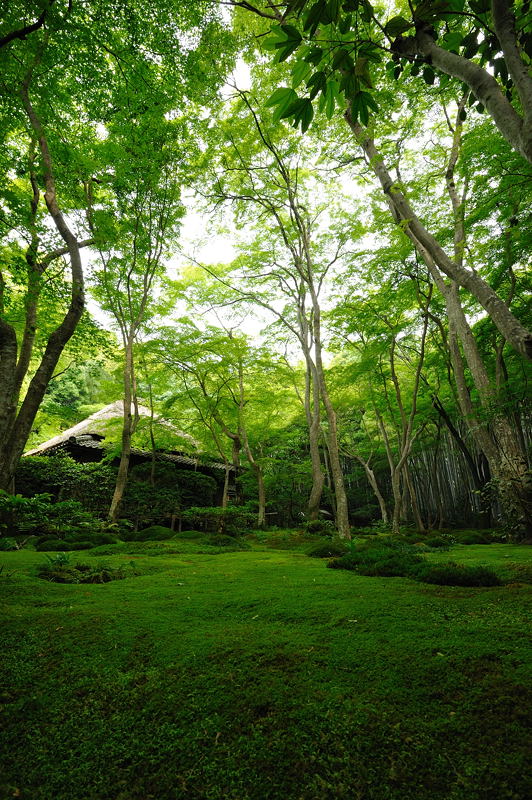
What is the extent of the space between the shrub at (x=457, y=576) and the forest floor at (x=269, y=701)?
0.65 m

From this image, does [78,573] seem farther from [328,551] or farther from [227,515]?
[227,515]

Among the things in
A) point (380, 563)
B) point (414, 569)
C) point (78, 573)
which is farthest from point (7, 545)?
point (414, 569)

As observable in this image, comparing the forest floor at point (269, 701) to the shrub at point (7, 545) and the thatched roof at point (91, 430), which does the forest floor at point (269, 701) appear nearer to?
the shrub at point (7, 545)

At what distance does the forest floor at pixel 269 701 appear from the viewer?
1132 mm

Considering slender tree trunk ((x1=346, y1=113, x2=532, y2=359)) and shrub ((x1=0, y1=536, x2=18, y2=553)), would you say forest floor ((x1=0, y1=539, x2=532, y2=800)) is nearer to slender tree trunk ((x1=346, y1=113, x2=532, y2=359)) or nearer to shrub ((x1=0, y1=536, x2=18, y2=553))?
slender tree trunk ((x1=346, y1=113, x2=532, y2=359))

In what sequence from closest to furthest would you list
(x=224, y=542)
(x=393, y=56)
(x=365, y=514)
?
(x=393, y=56), (x=224, y=542), (x=365, y=514)

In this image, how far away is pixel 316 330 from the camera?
8.85m

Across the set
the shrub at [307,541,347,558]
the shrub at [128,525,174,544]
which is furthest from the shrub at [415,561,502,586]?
the shrub at [128,525,174,544]

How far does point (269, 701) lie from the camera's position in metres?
1.46

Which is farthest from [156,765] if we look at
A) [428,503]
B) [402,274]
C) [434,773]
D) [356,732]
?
[428,503]

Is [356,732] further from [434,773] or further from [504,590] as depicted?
[504,590]

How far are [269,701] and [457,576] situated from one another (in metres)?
2.56

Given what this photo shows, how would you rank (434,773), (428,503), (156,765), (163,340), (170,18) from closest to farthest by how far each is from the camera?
(434,773) → (156,765) → (170,18) → (163,340) → (428,503)

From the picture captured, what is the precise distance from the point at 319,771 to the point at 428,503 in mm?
19524
